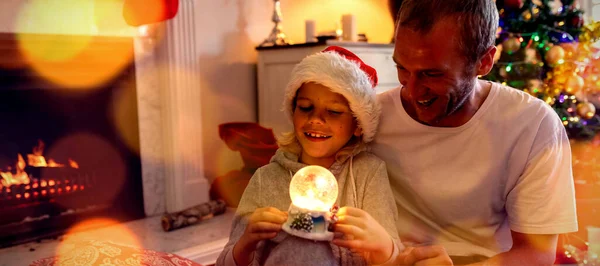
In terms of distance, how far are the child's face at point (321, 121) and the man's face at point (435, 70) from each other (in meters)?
0.19

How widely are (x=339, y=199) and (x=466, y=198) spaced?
1.19ft

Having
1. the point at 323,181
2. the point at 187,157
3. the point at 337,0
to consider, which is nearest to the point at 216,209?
the point at 187,157

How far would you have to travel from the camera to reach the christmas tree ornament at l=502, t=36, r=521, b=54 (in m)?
3.37

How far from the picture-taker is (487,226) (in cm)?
160

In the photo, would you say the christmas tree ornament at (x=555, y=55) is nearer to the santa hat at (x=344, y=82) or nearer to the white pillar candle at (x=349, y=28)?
the white pillar candle at (x=349, y=28)

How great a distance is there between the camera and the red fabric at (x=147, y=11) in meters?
3.09

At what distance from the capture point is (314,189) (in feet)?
4.04

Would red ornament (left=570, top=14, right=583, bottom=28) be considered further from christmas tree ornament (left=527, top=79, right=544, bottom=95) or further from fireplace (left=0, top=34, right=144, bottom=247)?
fireplace (left=0, top=34, right=144, bottom=247)

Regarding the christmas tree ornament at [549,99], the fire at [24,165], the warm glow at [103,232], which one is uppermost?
the christmas tree ornament at [549,99]

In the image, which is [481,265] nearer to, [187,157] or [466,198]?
[466,198]

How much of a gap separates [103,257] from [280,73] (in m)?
2.42

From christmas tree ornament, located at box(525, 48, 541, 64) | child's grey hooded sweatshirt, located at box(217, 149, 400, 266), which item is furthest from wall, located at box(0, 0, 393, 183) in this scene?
child's grey hooded sweatshirt, located at box(217, 149, 400, 266)

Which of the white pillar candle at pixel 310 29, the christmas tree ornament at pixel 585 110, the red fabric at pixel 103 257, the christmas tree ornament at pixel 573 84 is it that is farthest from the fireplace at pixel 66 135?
the christmas tree ornament at pixel 585 110

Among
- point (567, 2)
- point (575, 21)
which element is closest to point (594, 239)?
point (575, 21)
